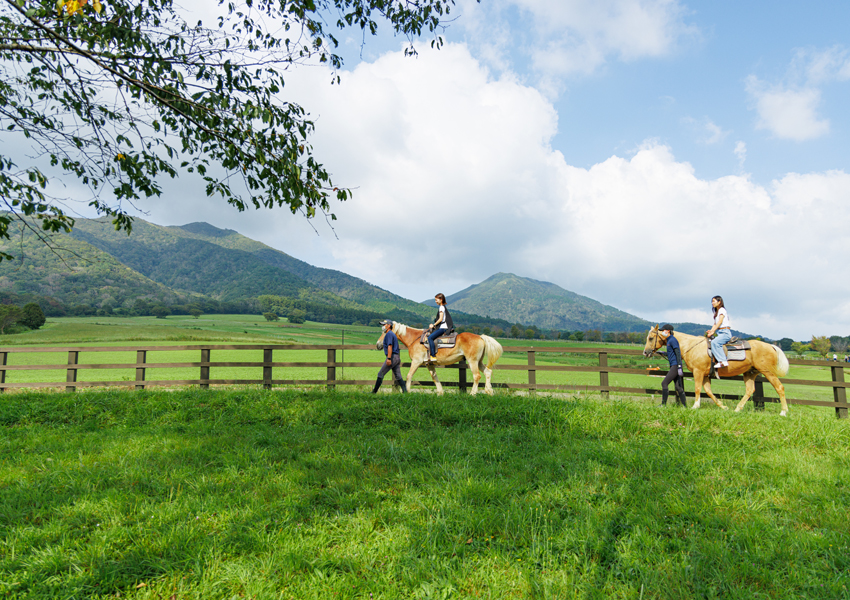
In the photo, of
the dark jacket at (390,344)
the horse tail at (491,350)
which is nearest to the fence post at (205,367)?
the dark jacket at (390,344)

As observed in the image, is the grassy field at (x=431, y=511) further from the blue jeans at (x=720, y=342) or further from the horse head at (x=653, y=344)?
the horse head at (x=653, y=344)

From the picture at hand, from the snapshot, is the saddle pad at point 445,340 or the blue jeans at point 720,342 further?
the saddle pad at point 445,340

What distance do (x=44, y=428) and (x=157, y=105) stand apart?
603 cm

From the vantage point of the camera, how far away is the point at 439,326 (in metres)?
10.5

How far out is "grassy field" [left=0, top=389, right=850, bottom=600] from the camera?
2.54 m

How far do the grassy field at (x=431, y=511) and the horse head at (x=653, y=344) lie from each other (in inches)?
138

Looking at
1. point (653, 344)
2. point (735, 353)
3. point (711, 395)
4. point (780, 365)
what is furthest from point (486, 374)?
point (780, 365)

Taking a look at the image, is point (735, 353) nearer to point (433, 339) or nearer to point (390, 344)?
point (433, 339)

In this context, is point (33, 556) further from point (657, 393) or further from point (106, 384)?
point (106, 384)

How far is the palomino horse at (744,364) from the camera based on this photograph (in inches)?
336

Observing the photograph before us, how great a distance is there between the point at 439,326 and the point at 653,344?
571cm

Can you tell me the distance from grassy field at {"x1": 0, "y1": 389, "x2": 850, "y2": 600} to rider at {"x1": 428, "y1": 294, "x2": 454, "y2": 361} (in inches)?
162

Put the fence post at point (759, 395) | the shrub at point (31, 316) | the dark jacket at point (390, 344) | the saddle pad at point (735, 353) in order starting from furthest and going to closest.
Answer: the shrub at point (31, 316), the dark jacket at point (390, 344), the fence post at point (759, 395), the saddle pad at point (735, 353)

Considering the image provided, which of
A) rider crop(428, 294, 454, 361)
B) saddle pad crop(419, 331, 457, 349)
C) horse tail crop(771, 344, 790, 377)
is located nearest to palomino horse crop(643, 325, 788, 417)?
horse tail crop(771, 344, 790, 377)
